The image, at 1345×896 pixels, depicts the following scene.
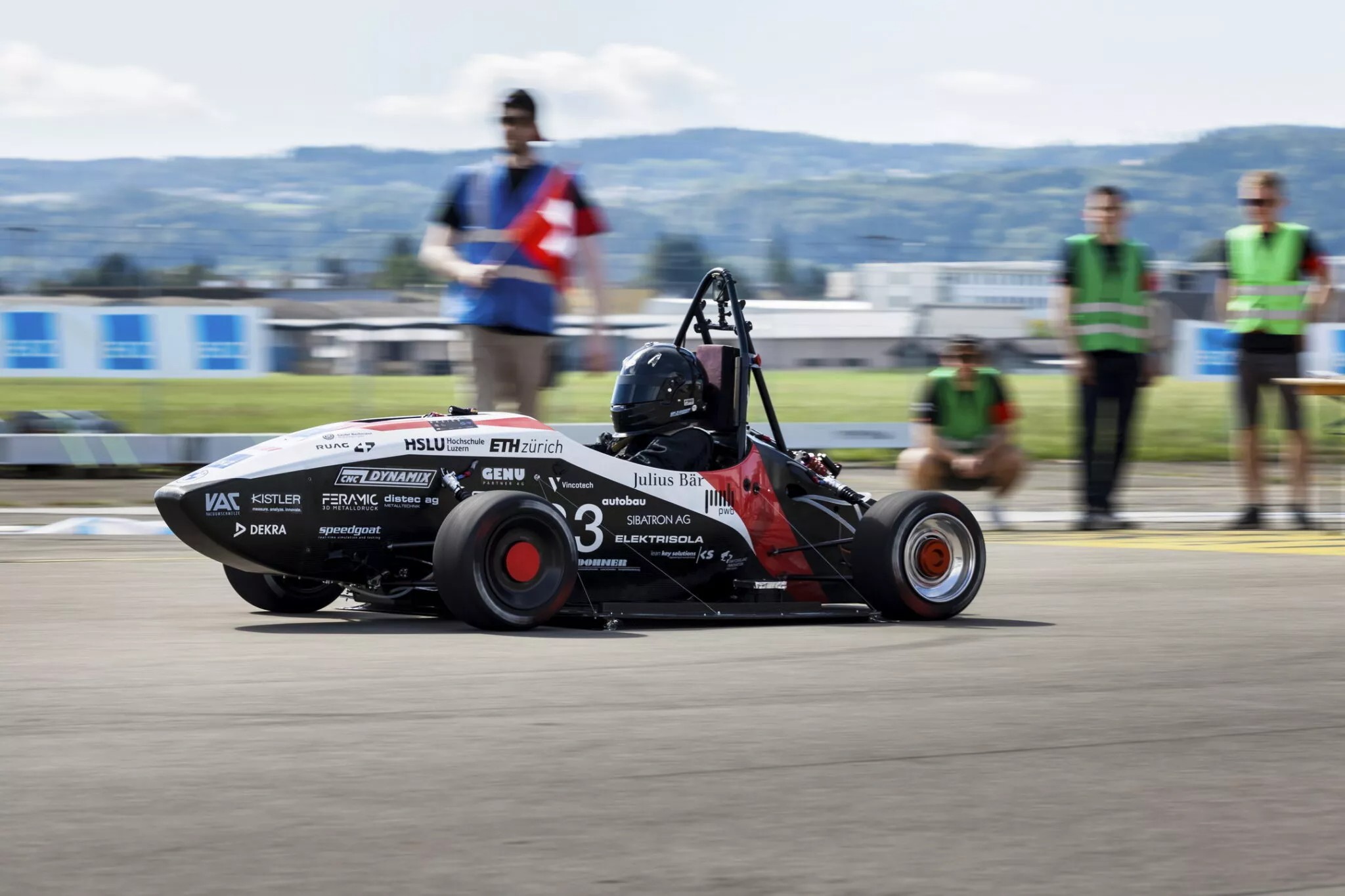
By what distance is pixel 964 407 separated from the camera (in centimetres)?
1020

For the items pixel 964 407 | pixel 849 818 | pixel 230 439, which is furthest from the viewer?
pixel 230 439

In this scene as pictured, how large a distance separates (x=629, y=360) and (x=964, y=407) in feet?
12.5

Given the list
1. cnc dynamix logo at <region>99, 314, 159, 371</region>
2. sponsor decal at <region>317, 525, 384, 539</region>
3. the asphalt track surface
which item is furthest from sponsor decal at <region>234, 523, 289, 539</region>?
cnc dynamix logo at <region>99, 314, 159, 371</region>

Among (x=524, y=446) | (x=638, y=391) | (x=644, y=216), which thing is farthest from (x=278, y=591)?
(x=644, y=216)

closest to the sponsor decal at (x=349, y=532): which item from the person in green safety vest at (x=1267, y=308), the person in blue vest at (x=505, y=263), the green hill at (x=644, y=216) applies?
the person in blue vest at (x=505, y=263)

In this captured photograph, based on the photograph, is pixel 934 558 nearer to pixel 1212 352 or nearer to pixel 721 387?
pixel 721 387

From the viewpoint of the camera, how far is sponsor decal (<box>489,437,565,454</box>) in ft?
20.1

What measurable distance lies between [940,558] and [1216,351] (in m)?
10.1

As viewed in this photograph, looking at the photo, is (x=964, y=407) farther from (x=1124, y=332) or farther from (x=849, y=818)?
(x=849, y=818)

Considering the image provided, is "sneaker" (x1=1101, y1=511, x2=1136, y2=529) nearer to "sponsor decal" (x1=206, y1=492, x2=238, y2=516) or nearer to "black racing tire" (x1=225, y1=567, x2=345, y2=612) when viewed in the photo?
"black racing tire" (x1=225, y1=567, x2=345, y2=612)

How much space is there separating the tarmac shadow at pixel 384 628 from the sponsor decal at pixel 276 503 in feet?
1.50

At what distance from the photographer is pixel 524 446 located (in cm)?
619

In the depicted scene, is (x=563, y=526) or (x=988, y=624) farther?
(x=988, y=624)

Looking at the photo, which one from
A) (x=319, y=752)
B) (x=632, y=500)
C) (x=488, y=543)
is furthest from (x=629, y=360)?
(x=319, y=752)
